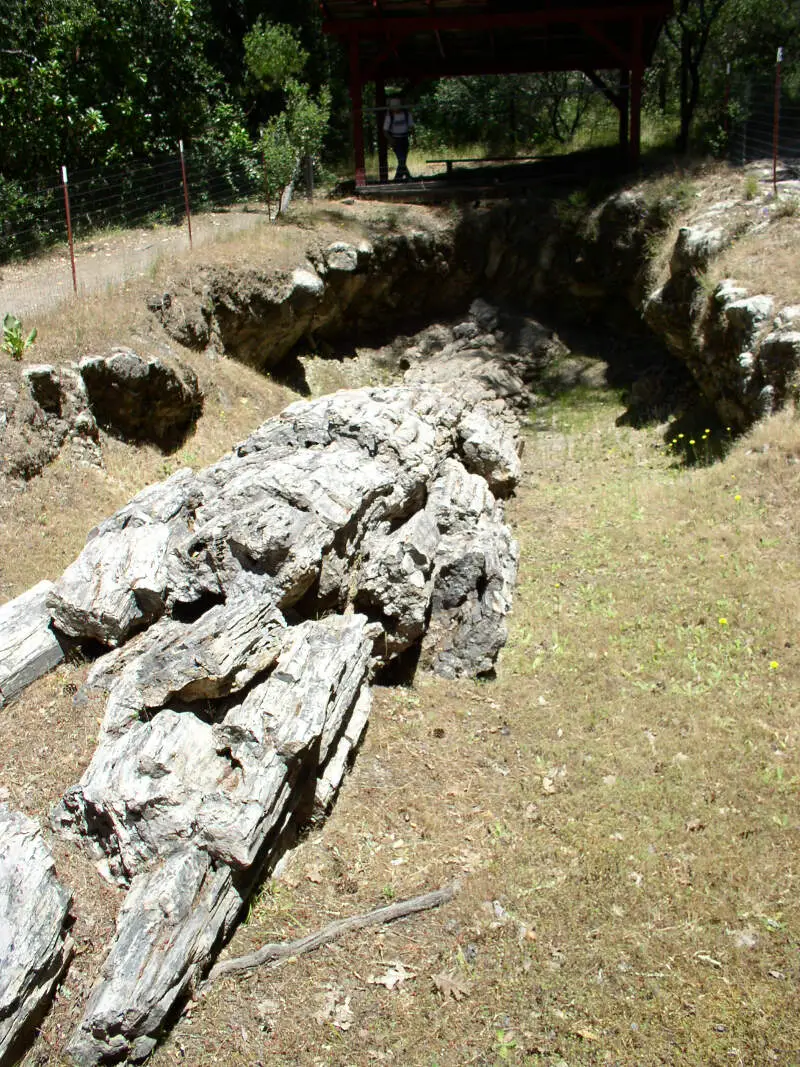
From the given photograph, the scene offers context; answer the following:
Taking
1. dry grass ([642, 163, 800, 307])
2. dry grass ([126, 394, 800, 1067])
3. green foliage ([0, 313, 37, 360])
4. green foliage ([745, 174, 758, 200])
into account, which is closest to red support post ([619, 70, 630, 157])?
dry grass ([642, 163, 800, 307])

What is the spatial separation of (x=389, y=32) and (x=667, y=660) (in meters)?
15.4

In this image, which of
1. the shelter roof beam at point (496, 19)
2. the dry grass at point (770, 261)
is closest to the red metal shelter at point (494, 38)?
the shelter roof beam at point (496, 19)

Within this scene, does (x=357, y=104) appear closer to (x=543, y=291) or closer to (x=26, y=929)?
(x=543, y=291)

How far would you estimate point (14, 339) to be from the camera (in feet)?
37.0

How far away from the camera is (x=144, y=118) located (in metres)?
20.1

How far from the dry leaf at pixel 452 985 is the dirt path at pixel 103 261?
10580 millimetres

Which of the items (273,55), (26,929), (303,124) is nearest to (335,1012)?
(26,929)

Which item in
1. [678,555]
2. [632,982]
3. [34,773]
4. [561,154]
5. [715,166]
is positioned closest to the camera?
[632,982]

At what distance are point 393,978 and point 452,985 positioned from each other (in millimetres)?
363

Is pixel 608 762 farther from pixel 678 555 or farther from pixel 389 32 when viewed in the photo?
pixel 389 32

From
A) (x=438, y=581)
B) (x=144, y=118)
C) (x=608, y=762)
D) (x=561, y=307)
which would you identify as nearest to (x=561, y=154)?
(x=561, y=307)

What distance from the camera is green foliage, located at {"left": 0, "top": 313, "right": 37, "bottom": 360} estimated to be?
11.3 metres

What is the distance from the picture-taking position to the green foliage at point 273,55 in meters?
21.9

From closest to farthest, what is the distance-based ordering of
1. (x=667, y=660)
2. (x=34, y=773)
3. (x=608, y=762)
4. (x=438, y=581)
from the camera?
1. (x=34, y=773)
2. (x=608, y=762)
3. (x=667, y=660)
4. (x=438, y=581)
